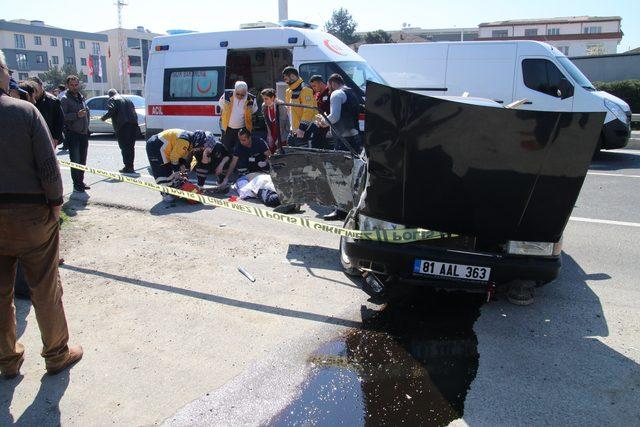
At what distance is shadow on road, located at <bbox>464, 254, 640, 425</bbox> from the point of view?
116 inches

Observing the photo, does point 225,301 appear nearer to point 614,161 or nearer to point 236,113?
point 236,113

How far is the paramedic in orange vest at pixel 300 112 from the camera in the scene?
8.48 metres

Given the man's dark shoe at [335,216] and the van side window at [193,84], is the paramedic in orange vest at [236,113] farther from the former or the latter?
the man's dark shoe at [335,216]

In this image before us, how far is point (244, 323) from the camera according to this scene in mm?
4043

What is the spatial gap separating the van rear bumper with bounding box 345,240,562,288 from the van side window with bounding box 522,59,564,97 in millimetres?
8191

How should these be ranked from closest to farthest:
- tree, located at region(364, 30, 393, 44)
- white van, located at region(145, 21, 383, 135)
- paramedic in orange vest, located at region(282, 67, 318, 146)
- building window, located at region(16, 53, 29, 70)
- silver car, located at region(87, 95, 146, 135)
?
paramedic in orange vest, located at region(282, 67, 318, 146), white van, located at region(145, 21, 383, 135), silver car, located at region(87, 95, 146, 135), tree, located at region(364, 30, 393, 44), building window, located at region(16, 53, 29, 70)

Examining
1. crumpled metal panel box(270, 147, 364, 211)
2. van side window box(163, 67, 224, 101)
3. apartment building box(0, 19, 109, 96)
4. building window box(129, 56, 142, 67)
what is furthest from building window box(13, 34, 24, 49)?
crumpled metal panel box(270, 147, 364, 211)

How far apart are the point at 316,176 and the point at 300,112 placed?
10.7 feet

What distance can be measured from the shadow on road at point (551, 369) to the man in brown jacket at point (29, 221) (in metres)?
2.67

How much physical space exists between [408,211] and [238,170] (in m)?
5.43

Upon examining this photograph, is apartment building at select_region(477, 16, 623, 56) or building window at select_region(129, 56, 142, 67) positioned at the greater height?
apartment building at select_region(477, 16, 623, 56)

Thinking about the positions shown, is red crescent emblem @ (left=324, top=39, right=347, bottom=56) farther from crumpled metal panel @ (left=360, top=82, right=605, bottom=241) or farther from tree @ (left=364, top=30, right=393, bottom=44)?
tree @ (left=364, top=30, right=393, bottom=44)

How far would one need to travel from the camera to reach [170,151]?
25.2ft

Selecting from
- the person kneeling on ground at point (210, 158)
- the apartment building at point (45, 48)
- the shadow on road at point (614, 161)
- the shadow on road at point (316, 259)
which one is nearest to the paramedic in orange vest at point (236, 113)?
the person kneeling on ground at point (210, 158)
